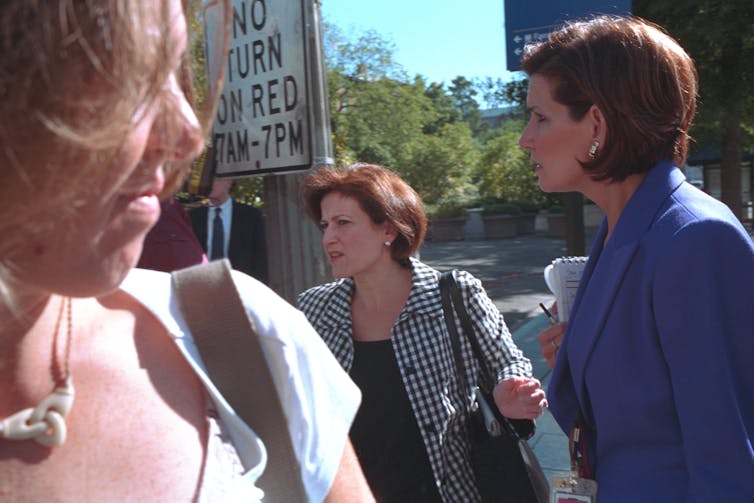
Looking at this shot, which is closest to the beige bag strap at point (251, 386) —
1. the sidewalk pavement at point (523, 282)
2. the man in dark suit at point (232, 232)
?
the sidewalk pavement at point (523, 282)

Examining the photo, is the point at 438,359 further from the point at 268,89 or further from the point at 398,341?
the point at 268,89

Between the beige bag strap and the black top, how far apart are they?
1641mm

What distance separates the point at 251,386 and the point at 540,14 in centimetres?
400

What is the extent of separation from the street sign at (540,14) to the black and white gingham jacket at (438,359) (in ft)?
6.75

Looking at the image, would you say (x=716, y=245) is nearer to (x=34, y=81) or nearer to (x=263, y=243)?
(x=34, y=81)

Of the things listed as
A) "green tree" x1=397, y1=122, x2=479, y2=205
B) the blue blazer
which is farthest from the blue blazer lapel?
"green tree" x1=397, y1=122, x2=479, y2=205

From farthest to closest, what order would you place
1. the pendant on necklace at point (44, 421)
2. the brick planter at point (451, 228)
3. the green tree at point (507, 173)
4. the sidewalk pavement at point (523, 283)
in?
1. the green tree at point (507, 173)
2. the brick planter at point (451, 228)
3. the sidewalk pavement at point (523, 283)
4. the pendant on necklace at point (44, 421)

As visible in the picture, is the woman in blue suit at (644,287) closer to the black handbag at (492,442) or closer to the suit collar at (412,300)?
the black handbag at (492,442)

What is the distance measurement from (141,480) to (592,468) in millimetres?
1378

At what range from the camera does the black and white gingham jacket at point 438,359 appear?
2.59 metres

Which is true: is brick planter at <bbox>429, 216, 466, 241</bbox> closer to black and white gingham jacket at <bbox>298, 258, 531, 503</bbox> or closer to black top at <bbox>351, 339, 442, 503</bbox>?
black and white gingham jacket at <bbox>298, 258, 531, 503</bbox>

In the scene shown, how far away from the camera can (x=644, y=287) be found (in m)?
1.69

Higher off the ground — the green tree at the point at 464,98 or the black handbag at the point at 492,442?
the green tree at the point at 464,98

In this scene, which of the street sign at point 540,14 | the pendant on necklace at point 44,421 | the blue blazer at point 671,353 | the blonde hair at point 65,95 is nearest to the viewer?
the blonde hair at point 65,95
